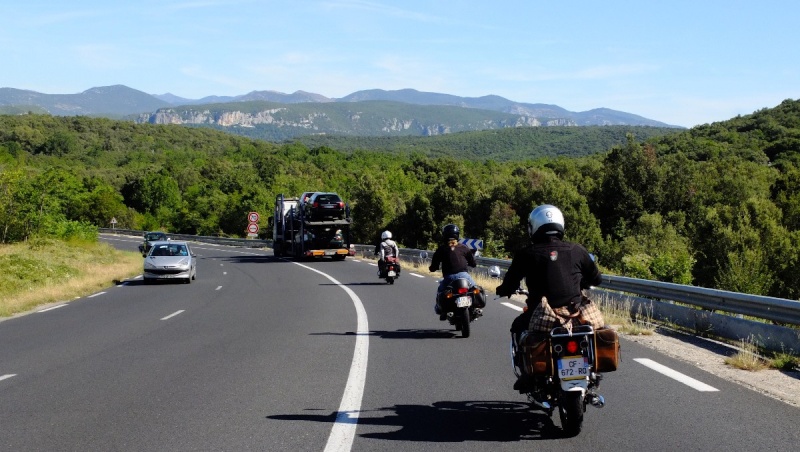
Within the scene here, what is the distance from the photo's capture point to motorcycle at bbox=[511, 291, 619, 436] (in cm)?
590

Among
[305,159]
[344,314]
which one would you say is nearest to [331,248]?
[344,314]

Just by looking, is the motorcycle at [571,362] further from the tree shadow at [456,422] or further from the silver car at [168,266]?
the silver car at [168,266]

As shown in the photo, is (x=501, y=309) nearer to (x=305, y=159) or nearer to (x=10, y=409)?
(x=10, y=409)

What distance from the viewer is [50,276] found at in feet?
89.0

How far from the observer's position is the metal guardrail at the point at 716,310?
32.0ft

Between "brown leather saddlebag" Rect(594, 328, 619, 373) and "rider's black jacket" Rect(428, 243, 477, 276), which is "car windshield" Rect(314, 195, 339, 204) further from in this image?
"brown leather saddlebag" Rect(594, 328, 619, 373)

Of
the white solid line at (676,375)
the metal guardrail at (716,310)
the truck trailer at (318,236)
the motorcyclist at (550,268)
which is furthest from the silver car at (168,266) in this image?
the motorcyclist at (550,268)

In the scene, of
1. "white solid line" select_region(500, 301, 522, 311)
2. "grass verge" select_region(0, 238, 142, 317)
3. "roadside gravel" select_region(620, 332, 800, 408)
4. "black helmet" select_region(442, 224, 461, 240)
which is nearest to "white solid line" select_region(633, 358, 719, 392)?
"roadside gravel" select_region(620, 332, 800, 408)

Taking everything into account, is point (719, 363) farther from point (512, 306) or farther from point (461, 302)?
point (512, 306)

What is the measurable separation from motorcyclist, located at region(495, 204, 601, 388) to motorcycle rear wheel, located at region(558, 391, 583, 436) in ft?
2.24

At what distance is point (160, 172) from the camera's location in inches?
5536

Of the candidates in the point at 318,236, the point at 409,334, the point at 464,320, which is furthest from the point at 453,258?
the point at 318,236

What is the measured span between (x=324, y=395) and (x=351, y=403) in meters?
0.52

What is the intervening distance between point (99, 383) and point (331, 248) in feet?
108
